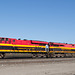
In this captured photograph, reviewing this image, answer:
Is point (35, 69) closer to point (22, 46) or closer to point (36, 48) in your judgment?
point (22, 46)

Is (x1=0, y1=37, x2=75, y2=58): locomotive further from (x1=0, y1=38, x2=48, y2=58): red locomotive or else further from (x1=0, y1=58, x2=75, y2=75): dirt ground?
(x1=0, y1=58, x2=75, y2=75): dirt ground

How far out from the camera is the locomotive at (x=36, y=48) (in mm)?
25455

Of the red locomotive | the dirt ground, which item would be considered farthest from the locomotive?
the dirt ground

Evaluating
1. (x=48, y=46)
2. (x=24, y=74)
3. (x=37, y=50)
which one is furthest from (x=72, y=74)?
(x=48, y=46)

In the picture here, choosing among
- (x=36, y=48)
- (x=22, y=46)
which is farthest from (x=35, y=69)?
(x=36, y=48)

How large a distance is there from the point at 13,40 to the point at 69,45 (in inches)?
653

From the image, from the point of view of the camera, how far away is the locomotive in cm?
2545

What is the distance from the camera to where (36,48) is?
29766 mm

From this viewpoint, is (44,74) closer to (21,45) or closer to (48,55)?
(21,45)

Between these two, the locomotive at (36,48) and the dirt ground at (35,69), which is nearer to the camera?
the dirt ground at (35,69)

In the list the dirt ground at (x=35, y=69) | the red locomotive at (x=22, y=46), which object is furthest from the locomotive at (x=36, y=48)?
the dirt ground at (x=35, y=69)

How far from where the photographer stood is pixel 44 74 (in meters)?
10.5

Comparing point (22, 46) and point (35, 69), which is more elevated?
point (22, 46)

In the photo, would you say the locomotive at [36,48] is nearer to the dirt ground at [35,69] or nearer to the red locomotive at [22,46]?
the red locomotive at [22,46]
